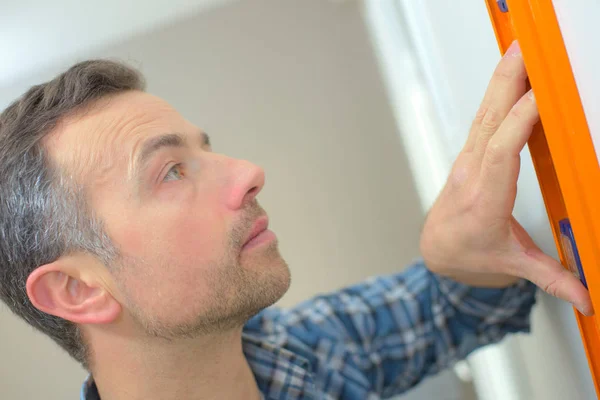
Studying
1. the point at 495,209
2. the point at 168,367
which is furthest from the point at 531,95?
the point at 168,367

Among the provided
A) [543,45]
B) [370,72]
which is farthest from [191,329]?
[370,72]

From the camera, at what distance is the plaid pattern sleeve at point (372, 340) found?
0.68 metres

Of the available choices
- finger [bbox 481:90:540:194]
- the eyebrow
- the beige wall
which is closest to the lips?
the eyebrow

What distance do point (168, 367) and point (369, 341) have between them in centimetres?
25

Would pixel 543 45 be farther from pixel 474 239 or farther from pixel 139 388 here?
pixel 139 388

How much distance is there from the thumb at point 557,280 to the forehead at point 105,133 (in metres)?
0.38

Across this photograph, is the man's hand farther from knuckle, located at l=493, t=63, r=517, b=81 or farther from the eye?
the eye

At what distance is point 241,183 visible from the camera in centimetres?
59

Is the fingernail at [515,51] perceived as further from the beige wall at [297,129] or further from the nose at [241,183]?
the beige wall at [297,129]

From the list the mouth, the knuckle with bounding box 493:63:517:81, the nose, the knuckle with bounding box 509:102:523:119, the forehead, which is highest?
the forehead

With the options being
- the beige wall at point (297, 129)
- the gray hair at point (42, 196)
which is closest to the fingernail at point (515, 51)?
the gray hair at point (42, 196)

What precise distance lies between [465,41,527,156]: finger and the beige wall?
22.9 inches

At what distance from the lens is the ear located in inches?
23.4

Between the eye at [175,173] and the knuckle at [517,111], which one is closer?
the knuckle at [517,111]
